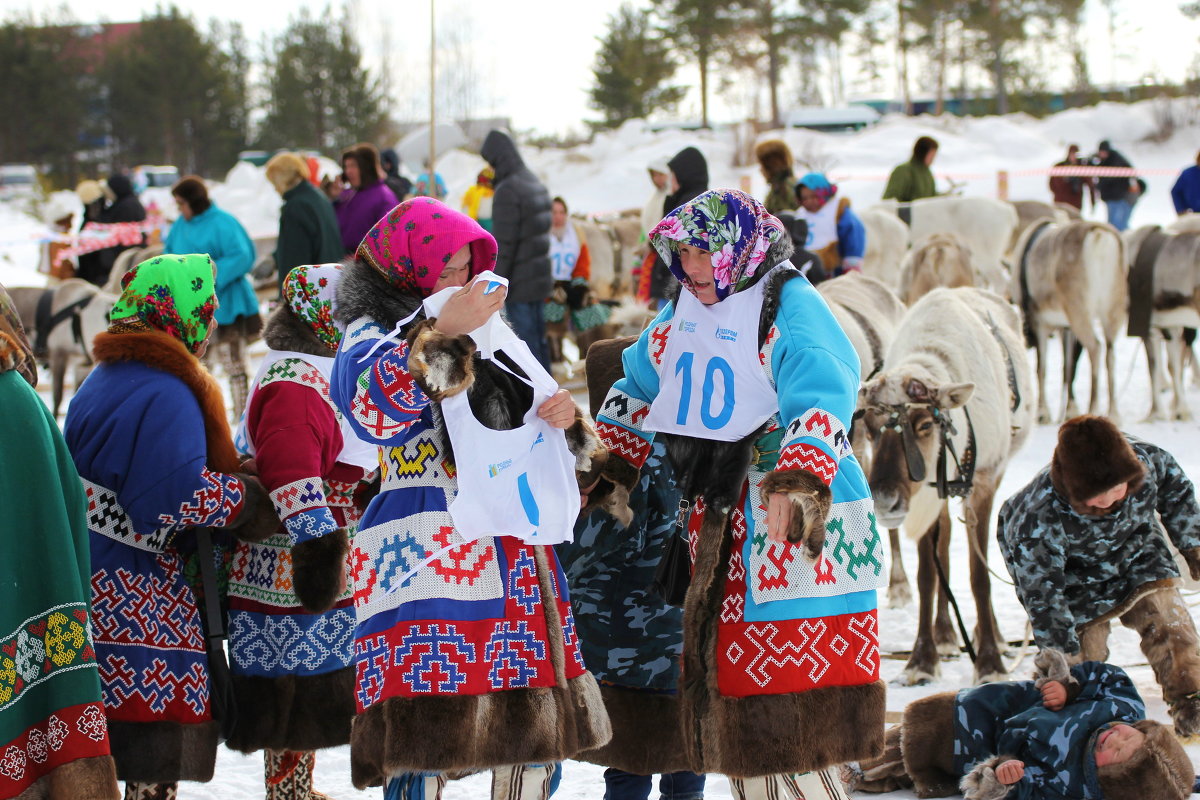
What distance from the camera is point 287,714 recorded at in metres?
3.19

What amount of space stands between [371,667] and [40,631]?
2.06 feet

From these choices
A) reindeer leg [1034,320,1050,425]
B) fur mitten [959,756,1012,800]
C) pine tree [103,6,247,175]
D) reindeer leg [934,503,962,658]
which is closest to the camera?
fur mitten [959,756,1012,800]

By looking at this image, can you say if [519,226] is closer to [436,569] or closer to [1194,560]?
[1194,560]

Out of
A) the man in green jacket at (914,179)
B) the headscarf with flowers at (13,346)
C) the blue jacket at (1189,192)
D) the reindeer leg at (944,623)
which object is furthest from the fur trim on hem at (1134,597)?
the blue jacket at (1189,192)

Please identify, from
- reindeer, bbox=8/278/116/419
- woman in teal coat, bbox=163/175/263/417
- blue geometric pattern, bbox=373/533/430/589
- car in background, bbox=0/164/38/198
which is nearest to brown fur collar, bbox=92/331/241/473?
blue geometric pattern, bbox=373/533/430/589

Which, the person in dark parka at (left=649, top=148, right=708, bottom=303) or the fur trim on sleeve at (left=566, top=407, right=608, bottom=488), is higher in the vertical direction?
the person in dark parka at (left=649, top=148, right=708, bottom=303)

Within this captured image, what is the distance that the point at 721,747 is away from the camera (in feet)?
8.69

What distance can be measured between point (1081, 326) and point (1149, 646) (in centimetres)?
591

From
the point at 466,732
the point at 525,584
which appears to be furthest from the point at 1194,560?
the point at 466,732

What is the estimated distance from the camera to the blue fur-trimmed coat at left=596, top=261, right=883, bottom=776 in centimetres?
259

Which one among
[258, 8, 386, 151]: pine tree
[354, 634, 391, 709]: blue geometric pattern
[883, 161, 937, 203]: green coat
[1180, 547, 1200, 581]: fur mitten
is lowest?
[1180, 547, 1200, 581]: fur mitten

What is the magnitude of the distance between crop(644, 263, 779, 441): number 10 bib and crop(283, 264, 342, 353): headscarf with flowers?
932 mm

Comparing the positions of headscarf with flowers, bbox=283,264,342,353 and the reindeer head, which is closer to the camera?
headscarf with flowers, bbox=283,264,342,353

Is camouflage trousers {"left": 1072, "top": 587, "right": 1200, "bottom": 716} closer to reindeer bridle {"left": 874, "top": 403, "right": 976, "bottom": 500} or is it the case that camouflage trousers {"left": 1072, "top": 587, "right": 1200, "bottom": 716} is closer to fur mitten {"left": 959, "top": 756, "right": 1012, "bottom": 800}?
fur mitten {"left": 959, "top": 756, "right": 1012, "bottom": 800}
